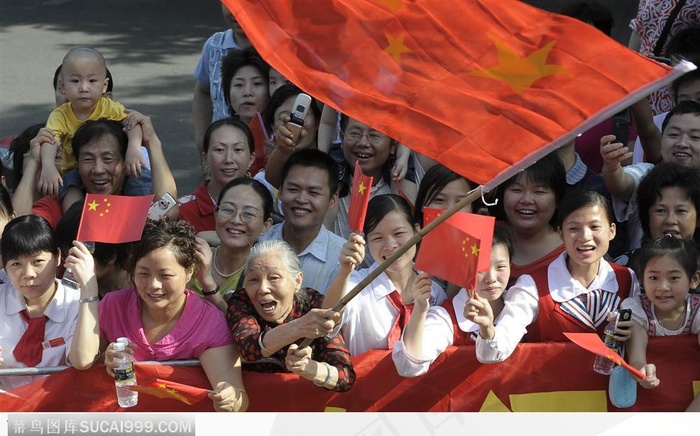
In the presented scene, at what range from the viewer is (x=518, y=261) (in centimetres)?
493

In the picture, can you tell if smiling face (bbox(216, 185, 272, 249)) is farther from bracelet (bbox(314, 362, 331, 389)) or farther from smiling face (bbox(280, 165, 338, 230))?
bracelet (bbox(314, 362, 331, 389))

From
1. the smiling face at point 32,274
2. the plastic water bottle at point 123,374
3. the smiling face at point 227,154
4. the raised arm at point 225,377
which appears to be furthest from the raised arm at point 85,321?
the smiling face at point 227,154

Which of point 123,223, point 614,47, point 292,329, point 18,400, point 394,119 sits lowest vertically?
point 18,400

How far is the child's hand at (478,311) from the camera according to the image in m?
4.17

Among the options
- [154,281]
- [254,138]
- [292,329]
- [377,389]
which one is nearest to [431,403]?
[377,389]

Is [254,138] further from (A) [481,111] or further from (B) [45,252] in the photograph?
(A) [481,111]

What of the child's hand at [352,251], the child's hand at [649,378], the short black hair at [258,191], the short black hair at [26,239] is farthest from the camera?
the short black hair at [258,191]

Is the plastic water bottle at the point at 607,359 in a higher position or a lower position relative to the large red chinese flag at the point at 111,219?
lower

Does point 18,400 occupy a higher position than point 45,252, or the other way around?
point 45,252

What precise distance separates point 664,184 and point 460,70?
61.0 inches

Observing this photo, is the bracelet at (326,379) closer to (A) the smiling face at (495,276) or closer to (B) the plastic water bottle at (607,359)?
(A) the smiling face at (495,276)

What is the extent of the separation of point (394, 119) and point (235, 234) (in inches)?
54.8

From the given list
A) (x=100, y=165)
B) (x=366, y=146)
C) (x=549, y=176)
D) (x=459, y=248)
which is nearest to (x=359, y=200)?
(x=459, y=248)

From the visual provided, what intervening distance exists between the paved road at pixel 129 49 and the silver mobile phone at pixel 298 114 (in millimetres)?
2836
